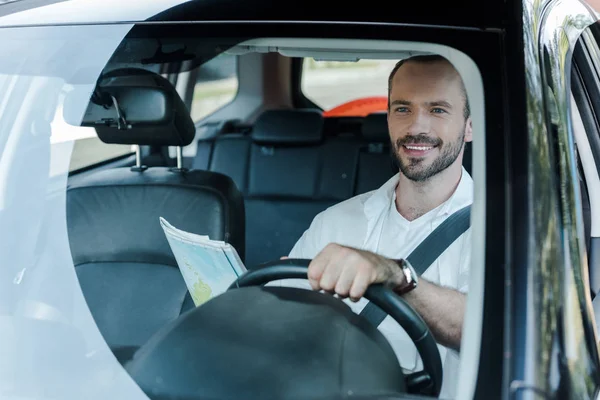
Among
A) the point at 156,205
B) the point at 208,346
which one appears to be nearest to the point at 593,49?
the point at 156,205

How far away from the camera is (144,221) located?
2.17m

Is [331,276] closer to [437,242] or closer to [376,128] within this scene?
[437,242]

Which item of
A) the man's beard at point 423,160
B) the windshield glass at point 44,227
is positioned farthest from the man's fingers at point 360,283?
the man's beard at point 423,160

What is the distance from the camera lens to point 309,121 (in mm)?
3586

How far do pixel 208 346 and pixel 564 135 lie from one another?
684 mm

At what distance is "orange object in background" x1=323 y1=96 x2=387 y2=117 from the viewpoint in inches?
178

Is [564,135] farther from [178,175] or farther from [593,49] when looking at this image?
[178,175]

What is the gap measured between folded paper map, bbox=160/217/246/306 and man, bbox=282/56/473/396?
0.20 m

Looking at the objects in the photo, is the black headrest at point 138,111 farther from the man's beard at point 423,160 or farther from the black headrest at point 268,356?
the black headrest at point 268,356

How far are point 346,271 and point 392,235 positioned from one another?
642mm

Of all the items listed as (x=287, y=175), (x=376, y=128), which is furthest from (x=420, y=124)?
(x=287, y=175)

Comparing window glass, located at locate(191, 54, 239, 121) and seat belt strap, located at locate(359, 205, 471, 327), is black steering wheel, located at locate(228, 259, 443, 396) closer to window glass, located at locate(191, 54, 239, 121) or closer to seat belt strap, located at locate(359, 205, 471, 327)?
seat belt strap, located at locate(359, 205, 471, 327)

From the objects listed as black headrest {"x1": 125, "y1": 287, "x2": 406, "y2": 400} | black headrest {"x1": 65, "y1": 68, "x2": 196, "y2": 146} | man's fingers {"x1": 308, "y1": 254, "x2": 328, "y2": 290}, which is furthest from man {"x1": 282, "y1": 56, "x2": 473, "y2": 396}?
black headrest {"x1": 65, "y1": 68, "x2": 196, "y2": 146}

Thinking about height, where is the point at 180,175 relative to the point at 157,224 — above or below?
above
